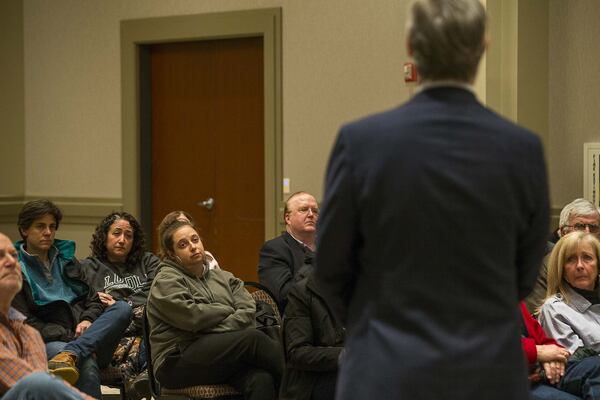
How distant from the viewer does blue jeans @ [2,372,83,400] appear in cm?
282

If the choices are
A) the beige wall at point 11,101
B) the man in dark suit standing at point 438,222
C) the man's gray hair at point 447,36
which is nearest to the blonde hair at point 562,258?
the man in dark suit standing at point 438,222

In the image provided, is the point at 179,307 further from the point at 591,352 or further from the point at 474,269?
the point at 474,269

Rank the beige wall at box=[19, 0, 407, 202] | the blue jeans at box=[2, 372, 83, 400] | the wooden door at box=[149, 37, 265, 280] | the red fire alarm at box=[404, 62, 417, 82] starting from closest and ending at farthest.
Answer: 1. the blue jeans at box=[2, 372, 83, 400]
2. the red fire alarm at box=[404, 62, 417, 82]
3. the beige wall at box=[19, 0, 407, 202]
4. the wooden door at box=[149, 37, 265, 280]

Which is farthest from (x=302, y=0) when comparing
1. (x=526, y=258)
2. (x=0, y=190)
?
(x=526, y=258)

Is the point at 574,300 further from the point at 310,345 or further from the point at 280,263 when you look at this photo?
the point at 280,263

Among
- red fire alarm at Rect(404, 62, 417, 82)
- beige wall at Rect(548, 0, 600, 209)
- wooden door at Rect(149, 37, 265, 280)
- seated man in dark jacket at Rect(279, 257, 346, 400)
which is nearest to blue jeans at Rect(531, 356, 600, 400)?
seated man in dark jacket at Rect(279, 257, 346, 400)

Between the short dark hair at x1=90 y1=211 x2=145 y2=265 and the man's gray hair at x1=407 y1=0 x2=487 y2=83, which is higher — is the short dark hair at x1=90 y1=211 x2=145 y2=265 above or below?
below

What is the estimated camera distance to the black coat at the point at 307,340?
3803 mm

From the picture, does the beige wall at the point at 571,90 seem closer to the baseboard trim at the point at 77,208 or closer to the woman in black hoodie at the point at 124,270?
the woman in black hoodie at the point at 124,270

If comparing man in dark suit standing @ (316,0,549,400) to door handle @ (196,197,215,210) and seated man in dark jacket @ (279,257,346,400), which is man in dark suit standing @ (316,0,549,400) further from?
door handle @ (196,197,215,210)

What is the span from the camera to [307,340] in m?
3.85

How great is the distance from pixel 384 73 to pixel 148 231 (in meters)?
2.36

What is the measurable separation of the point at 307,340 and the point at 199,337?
503 mm

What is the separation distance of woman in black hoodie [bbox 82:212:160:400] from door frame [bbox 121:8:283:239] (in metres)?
1.82
